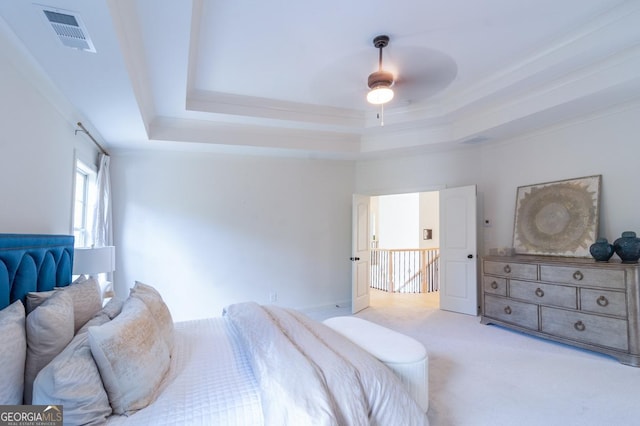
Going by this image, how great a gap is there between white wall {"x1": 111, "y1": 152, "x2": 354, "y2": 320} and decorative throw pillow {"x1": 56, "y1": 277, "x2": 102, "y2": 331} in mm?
2139

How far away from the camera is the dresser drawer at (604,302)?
2.89 meters

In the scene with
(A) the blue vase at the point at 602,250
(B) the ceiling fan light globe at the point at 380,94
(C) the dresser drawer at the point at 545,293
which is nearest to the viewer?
(B) the ceiling fan light globe at the point at 380,94

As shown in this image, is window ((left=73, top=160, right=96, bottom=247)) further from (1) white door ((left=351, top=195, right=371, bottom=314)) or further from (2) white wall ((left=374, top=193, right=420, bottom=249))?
(2) white wall ((left=374, top=193, right=420, bottom=249))

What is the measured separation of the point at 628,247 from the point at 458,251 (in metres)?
1.99

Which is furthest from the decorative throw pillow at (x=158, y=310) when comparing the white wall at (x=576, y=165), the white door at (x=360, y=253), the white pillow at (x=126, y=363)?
the white wall at (x=576, y=165)

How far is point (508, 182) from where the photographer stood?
14.4 ft

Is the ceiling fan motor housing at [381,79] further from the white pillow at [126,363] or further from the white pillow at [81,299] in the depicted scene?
the white pillow at [81,299]

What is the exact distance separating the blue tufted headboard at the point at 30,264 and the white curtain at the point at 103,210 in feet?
4.44

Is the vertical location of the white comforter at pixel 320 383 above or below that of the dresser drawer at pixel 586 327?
above

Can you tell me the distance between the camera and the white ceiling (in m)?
2.11

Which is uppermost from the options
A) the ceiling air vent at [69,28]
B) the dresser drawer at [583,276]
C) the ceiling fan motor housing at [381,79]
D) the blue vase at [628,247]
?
the ceiling fan motor housing at [381,79]

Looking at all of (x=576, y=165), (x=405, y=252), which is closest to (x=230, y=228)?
(x=405, y=252)

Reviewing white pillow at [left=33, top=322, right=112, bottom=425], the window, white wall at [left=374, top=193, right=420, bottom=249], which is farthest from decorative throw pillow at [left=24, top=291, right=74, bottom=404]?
white wall at [left=374, top=193, right=420, bottom=249]

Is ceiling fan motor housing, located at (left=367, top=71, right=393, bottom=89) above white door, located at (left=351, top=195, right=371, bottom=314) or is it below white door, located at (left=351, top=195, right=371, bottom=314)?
above
